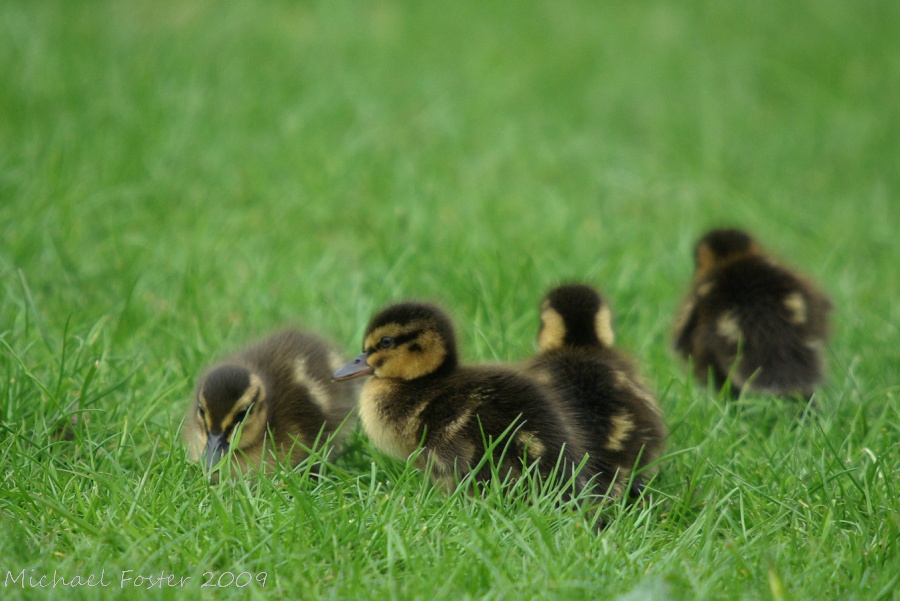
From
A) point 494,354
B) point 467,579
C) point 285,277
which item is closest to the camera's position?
point 467,579

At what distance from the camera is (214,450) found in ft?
10.6

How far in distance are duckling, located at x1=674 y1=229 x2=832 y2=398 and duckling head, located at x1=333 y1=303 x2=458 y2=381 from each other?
4.59 feet

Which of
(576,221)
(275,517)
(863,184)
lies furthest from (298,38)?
(275,517)

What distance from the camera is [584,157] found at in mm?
7297

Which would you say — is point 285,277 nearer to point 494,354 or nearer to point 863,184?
point 494,354

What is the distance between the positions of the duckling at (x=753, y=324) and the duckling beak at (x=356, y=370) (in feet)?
5.17

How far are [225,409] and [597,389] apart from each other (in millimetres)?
1269

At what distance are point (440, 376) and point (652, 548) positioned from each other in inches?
35.2

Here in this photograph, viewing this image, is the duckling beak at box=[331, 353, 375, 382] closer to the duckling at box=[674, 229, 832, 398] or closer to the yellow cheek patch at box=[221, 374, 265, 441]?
the yellow cheek patch at box=[221, 374, 265, 441]

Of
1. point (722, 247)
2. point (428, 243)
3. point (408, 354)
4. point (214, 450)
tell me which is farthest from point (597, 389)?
point (428, 243)

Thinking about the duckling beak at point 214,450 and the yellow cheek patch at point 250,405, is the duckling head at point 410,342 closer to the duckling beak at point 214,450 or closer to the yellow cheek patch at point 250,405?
the yellow cheek patch at point 250,405

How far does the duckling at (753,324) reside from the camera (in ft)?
13.8

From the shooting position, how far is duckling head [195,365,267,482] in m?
3.25

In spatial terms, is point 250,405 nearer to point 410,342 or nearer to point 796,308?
point 410,342
